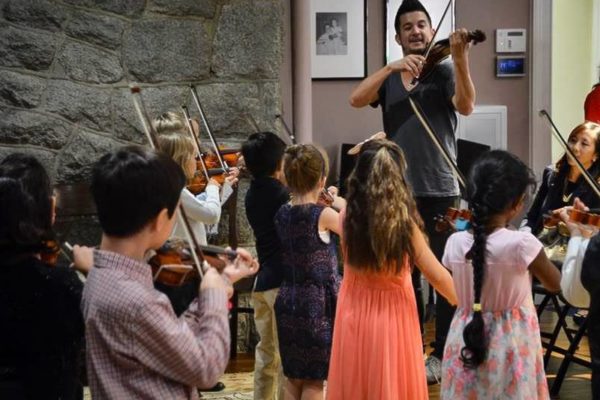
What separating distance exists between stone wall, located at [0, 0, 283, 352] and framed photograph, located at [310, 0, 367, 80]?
0.77 metres

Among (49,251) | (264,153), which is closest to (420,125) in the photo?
(264,153)

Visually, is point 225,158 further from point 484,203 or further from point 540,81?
point 540,81

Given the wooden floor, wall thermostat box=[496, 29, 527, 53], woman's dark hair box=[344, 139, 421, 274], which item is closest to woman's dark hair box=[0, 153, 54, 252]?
woman's dark hair box=[344, 139, 421, 274]

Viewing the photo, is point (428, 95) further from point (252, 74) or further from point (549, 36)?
point (549, 36)

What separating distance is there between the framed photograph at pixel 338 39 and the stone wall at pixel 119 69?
77cm

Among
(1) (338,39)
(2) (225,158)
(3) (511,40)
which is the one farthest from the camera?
(3) (511,40)

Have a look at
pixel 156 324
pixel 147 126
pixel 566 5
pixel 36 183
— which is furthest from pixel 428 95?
pixel 566 5

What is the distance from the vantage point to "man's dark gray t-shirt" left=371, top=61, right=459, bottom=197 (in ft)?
10.9

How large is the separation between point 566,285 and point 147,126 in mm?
1082

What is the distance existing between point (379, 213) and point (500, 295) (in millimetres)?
398

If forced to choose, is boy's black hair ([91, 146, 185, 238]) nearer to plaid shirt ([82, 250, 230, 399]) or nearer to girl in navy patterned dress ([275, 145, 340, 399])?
plaid shirt ([82, 250, 230, 399])

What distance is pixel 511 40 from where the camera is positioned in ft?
17.3

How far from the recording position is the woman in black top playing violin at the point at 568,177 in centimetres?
379

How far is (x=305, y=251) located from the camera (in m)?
2.79
